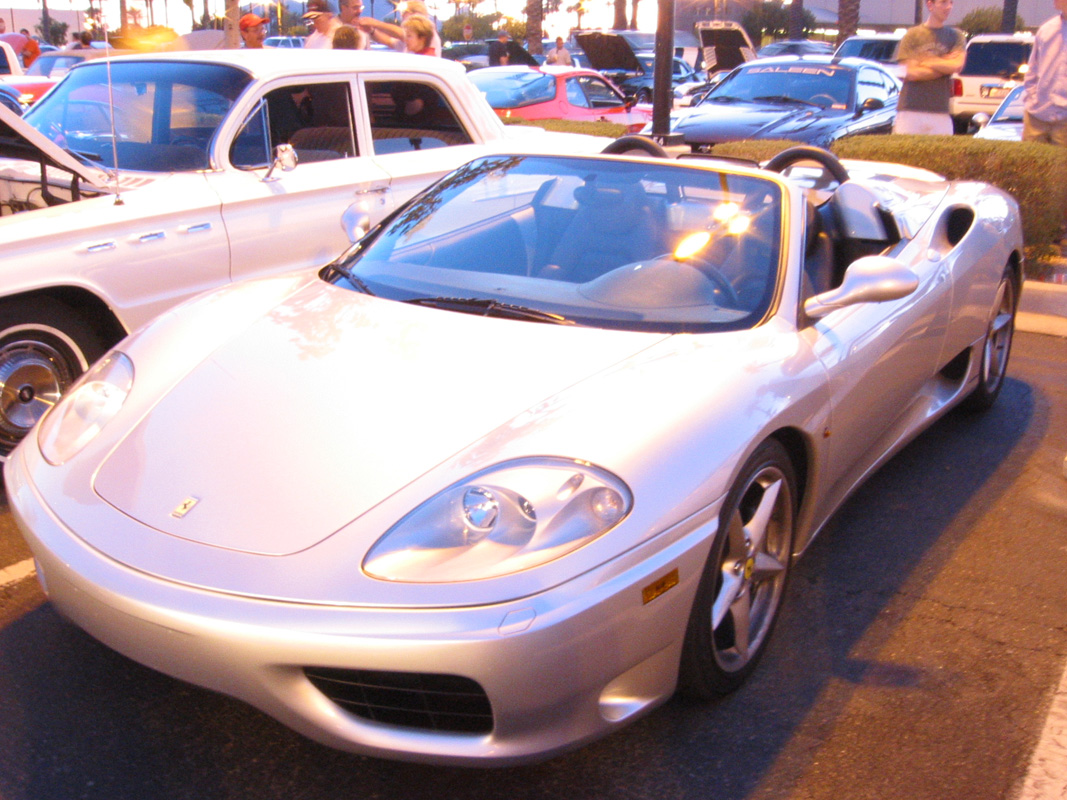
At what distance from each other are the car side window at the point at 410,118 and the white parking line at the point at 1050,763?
156 inches

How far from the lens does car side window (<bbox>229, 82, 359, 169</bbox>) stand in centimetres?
489

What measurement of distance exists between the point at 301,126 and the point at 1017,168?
491 cm

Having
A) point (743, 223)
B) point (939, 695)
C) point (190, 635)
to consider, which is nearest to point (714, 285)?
point (743, 223)

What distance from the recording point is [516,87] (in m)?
12.6

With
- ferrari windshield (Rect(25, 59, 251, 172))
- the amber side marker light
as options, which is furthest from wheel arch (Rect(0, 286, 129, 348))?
the amber side marker light

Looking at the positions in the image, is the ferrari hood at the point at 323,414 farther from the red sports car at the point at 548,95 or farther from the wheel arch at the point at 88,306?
the red sports car at the point at 548,95

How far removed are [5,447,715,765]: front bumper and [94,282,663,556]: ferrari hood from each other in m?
0.18

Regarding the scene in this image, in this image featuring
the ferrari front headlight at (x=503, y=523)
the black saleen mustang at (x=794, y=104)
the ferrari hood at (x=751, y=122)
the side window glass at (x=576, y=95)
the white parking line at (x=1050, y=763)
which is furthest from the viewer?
the side window glass at (x=576, y=95)

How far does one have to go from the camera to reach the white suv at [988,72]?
50.4 ft

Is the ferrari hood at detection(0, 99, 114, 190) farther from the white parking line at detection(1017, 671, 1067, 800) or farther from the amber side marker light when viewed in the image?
the white parking line at detection(1017, 671, 1067, 800)

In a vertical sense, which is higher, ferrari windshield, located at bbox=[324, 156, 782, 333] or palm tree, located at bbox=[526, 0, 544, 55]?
palm tree, located at bbox=[526, 0, 544, 55]

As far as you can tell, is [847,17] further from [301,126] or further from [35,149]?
[35,149]

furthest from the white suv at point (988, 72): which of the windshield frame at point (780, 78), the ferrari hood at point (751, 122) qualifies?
the ferrari hood at point (751, 122)

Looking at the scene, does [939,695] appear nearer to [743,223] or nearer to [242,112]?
[743,223]
